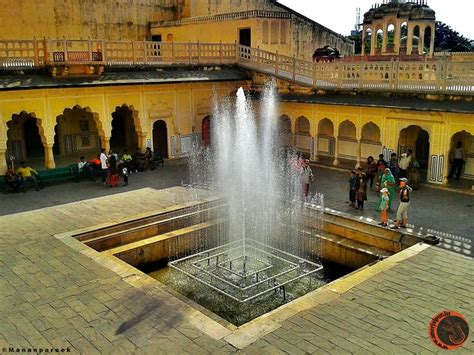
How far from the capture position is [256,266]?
10.7 m

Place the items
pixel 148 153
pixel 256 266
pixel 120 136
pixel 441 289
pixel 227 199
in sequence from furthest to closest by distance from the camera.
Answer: pixel 120 136, pixel 148 153, pixel 227 199, pixel 256 266, pixel 441 289

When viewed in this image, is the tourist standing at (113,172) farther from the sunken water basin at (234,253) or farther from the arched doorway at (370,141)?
the arched doorway at (370,141)

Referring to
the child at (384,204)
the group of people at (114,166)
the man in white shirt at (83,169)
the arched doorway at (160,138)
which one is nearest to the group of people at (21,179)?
the man in white shirt at (83,169)

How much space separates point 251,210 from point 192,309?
627 centimetres

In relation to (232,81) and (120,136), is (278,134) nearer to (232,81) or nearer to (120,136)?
(232,81)

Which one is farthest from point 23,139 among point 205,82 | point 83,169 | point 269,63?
point 269,63

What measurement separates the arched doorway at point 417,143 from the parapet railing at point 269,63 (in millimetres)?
2130

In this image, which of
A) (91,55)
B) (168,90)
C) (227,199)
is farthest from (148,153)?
(227,199)

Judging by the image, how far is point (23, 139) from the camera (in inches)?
787

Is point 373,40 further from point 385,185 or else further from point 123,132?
point 385,185

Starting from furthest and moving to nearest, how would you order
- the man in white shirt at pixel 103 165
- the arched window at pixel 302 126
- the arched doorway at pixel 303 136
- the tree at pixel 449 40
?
the tree at pixel 449 40, the arched window at pixel 302 126, the arched doorway at pixel 303 136, the man in white shirt at pixel 103 165

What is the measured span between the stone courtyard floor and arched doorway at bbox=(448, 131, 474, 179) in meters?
4.89

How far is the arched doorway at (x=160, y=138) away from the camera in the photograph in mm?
20453

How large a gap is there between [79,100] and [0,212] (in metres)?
5.63
